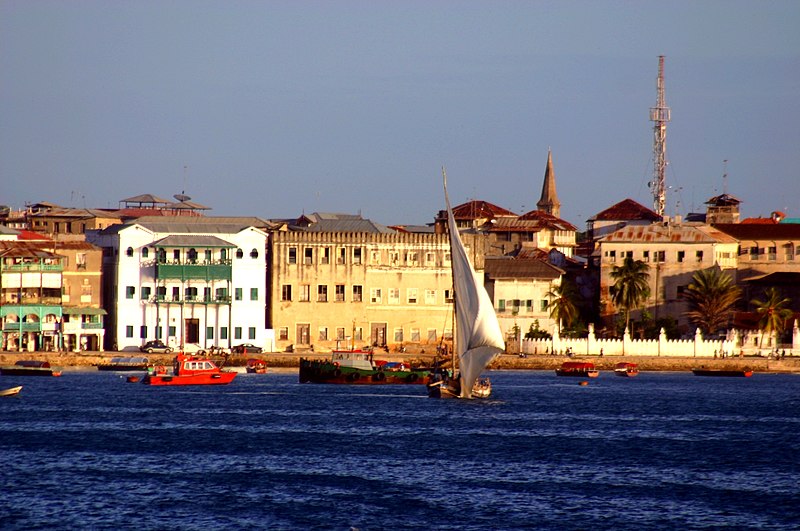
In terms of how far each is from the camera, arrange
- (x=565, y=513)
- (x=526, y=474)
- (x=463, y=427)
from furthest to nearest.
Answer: (x=463, y=427), (x=526, y=474), (x=565, y=513)

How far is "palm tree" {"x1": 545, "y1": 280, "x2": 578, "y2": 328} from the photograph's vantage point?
4724 inches

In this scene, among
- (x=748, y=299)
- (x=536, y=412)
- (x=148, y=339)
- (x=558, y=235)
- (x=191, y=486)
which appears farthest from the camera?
(x=558, y=235)

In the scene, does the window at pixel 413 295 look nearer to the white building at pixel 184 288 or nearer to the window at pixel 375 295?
the window at pixel 375 295

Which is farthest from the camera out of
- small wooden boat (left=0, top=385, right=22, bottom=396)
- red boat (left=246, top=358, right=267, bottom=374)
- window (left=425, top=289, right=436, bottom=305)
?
window (left=425, top=289, right=436, bottom=305)

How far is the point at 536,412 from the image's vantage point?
77562 mm

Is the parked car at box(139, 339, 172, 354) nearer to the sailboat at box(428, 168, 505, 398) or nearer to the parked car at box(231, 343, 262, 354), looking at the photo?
the parked car at box(231, 343, 262, 354)

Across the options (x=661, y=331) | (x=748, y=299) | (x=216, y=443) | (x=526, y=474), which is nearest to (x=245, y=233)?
(x=661, y=331)

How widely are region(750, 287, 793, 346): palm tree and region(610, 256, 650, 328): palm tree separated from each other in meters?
9.30

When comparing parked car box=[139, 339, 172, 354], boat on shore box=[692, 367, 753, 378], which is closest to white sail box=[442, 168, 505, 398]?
parked car box=[139, 339, 172, 354]

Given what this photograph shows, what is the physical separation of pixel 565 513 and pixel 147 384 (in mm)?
52291

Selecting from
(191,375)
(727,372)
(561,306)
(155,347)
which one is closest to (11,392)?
(191,375)

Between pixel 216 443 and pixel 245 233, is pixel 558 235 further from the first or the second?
pixel 216 443

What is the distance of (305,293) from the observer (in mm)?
115250

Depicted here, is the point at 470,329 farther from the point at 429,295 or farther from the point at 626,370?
the point at 429,295
